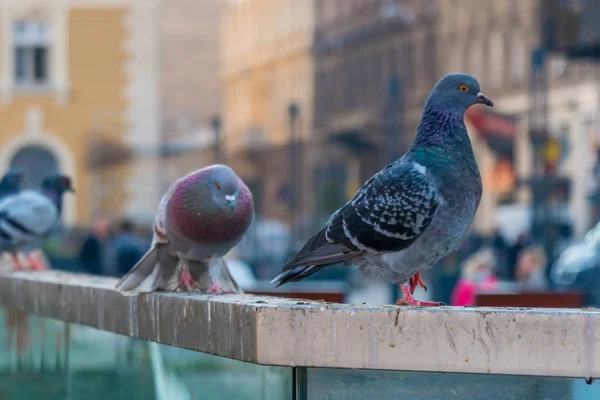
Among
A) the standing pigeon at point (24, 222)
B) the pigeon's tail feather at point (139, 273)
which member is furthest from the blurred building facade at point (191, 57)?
the pigeon's tail feather at point (139, 273)

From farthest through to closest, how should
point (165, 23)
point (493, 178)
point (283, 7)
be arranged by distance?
point (165, 23)
point (283, 7)
point (493, 178)

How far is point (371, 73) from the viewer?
60.9m

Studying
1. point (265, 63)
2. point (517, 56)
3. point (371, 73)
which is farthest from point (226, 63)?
point (517, 56)

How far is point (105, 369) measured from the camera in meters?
7.25

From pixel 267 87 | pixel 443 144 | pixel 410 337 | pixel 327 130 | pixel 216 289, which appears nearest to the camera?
pixel 410 337

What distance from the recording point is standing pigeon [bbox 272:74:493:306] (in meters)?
5.81

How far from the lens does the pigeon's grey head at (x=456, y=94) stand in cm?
601

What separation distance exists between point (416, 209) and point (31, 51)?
114 ft

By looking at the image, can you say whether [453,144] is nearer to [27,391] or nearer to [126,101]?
[27,391]

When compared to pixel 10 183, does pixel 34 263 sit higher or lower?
lower

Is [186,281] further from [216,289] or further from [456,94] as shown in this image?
[456,94]

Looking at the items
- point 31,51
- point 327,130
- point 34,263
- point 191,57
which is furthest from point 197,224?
point 191,57

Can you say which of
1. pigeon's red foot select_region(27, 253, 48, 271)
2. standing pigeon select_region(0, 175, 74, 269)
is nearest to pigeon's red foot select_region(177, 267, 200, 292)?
pigeon's red foot select_region(27, 253, 48, 271)

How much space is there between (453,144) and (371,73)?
55.2 meters
